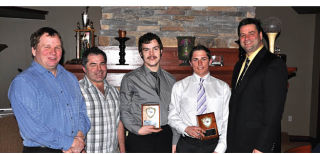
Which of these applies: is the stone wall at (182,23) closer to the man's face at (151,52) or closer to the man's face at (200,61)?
the man's face at (151,52)

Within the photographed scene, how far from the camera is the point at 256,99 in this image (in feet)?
6.24

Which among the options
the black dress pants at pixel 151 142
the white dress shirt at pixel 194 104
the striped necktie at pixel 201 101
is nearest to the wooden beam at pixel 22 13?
the black dress pants at pixel 151 142

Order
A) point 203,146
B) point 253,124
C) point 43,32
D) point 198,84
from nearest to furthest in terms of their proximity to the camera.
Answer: point 43,32 → point 253,124 → point 203,146 → point 198,84

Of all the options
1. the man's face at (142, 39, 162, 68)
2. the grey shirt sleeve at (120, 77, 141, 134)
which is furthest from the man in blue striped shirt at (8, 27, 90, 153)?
the man's face at (142, 39, 162, 68)

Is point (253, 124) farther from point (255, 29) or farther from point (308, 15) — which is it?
point (308, 15)

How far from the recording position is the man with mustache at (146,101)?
2.21m

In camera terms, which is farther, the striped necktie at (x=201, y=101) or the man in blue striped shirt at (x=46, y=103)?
the striped necktie at (x=201, y=101)

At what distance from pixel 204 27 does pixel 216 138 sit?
2271mm

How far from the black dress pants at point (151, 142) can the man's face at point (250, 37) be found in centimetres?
93

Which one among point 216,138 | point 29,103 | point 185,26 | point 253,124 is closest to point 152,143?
point 216,138

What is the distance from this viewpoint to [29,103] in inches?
63.6

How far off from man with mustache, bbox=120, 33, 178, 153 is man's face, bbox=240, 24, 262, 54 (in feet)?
2.25

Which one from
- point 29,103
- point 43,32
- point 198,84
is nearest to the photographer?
point 29,103

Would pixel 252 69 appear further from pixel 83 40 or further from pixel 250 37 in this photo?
pixel 83 40
